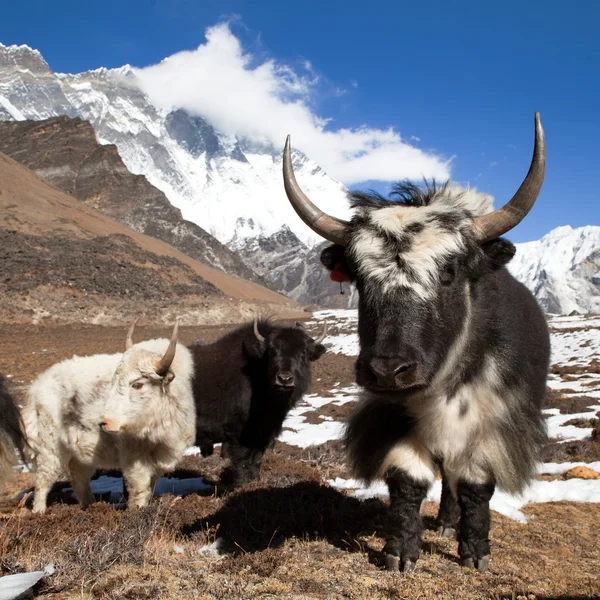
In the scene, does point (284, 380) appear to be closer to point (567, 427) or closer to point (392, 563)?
point (392, 563)

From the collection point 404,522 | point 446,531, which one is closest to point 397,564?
point 404,522

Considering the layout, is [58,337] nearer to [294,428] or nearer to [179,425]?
[294,428]

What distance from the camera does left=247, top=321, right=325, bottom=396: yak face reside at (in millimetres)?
6223

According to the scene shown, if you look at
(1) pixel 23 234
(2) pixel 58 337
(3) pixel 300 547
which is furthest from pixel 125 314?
(3) pixel 300 547

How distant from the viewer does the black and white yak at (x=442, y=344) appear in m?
3.04

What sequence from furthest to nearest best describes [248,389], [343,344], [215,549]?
[343,344]
[248,389]
[215,549]

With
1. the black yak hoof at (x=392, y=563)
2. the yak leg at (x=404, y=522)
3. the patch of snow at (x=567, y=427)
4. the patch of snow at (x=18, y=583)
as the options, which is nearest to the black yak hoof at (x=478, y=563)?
the yak leg at (x=404, y=522)

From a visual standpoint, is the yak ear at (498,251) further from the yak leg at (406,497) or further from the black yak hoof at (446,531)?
the black yak hoof at (446,531)

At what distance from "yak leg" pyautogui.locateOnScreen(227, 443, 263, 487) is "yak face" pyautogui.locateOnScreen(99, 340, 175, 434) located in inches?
48.6

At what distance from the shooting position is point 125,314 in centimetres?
3978

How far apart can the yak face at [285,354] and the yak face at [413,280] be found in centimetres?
297

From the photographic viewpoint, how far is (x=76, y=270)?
4341 centimetres

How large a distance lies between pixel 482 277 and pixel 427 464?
125 cm

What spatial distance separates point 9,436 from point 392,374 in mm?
3393
